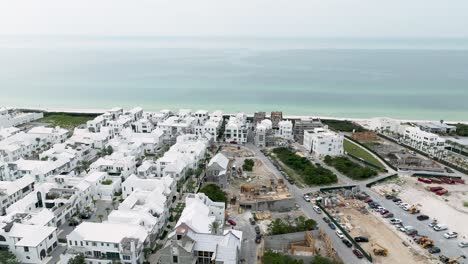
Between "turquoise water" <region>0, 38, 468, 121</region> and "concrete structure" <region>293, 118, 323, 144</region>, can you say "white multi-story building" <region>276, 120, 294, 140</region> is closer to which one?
"concrete structure" <region>293, 118, 323, 144</region>

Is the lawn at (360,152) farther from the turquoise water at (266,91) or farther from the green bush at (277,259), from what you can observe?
the turquoise water at (266,91)

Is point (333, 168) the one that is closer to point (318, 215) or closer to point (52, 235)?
point (318, 215)

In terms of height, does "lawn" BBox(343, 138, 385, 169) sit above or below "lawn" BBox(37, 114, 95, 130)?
below

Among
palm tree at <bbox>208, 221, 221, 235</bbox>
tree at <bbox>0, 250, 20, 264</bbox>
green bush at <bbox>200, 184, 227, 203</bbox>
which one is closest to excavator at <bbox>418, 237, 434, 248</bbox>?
palm tree at <bbox>208, 221, 221, 235</bbox>

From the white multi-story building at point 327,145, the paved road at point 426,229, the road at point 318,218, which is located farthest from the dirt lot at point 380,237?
the white multi-story building at point 327,145

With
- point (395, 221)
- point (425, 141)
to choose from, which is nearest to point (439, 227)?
point (395, 221)

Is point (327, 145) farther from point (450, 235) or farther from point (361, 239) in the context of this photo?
point (361, 239)
